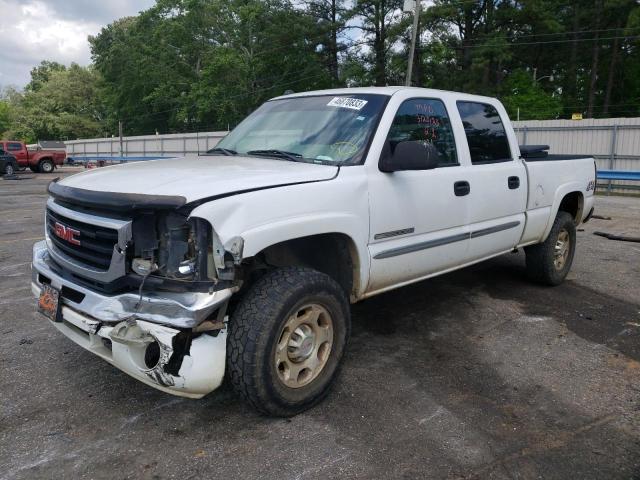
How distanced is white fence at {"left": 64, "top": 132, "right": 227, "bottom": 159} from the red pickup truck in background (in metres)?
4.31

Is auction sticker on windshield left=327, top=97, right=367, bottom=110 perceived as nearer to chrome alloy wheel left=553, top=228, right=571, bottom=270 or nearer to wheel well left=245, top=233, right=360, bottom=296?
wheel well left=245, top=233, right=360, bottom=296

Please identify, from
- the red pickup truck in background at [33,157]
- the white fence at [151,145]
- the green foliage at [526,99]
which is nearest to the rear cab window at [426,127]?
the white fence at [151,145]

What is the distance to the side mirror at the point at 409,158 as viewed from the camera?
3.34 meters

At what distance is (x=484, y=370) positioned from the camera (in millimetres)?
3619

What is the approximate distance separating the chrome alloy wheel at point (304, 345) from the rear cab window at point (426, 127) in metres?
1.30

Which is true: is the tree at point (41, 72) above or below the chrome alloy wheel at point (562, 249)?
above

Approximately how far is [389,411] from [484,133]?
2.66 meters

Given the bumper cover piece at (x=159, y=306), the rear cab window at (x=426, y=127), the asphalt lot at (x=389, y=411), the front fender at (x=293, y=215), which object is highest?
the rear cab window at (x=426, y=127)

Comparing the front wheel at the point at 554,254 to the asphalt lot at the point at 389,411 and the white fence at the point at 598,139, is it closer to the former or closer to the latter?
the asphalt lot at the point at 389,411

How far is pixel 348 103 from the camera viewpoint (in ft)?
12.4

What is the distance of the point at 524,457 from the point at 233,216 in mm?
1874

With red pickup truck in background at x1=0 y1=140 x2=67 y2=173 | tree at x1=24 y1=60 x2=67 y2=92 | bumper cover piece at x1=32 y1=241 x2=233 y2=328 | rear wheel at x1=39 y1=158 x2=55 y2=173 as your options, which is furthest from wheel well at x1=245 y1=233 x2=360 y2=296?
tree at x1=24 y1=60 x2=67 y2=92

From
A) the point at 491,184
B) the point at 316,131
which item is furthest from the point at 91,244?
the point at 491,184

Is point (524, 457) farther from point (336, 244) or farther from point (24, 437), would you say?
point (24, 437)
